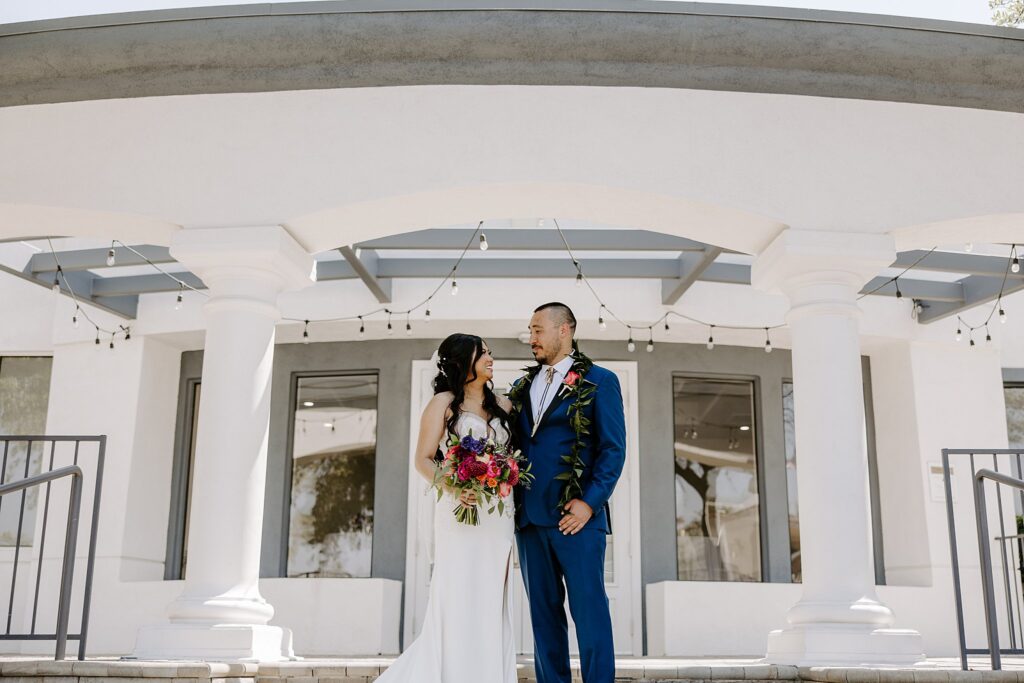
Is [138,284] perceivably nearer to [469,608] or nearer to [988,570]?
[469,608]

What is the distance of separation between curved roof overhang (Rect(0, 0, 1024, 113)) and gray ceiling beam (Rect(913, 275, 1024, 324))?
284 cm

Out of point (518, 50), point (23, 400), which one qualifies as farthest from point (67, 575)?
point (23, 400)

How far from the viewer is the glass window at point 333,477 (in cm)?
838

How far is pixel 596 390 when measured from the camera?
3.69m

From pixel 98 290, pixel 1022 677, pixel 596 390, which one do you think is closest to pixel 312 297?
pixel 98 290

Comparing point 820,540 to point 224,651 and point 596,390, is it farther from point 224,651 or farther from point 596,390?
point 224,651

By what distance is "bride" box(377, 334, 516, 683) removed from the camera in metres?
3.67

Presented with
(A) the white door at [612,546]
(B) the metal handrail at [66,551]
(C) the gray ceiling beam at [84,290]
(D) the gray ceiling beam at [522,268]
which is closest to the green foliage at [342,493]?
(A) the white door at [612,546]

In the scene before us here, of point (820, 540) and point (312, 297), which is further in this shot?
point (312, 297)

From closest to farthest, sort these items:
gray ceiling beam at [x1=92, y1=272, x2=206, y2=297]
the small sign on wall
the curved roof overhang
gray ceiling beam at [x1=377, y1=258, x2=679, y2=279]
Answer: the curved roof overhang → gray ceiling beam at [x1=377, y1=258, x2=679, y2=279] → gray ceiling beam at [x1=92, y1=272, x2=206, y2=297] → the small sign on wall

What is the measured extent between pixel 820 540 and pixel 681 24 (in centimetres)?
249

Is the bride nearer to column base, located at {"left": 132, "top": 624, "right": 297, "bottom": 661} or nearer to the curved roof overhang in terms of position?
column base, located at {"left": 132, "top": 624, "right": 297, "bottom": 661}

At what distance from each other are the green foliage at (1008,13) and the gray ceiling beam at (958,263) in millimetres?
2131

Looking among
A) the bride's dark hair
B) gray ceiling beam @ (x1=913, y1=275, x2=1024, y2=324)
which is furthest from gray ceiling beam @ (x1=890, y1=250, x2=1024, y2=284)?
the bride's dark hair
